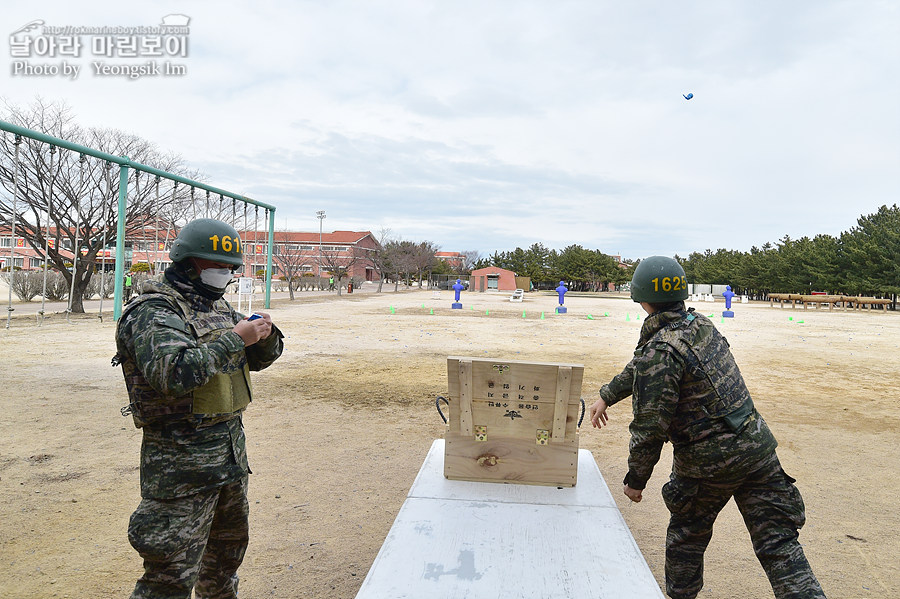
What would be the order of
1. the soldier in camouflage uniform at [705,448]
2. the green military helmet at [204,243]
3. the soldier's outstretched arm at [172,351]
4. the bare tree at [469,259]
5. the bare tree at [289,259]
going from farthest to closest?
the bare tree at [469,259] → the bare tree at [289,259] → the soldier in camouflage uniform at [705,448] → the green military helmet at [204,243] → the soldier's outstretched arm at [172,351]

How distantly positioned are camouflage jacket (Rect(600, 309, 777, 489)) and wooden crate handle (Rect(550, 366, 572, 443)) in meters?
0.46

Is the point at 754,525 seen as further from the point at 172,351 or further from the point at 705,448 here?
the point at 172,351

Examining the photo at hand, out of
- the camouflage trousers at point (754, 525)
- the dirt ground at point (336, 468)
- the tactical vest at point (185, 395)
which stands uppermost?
the tactical vest at point (185, 395)

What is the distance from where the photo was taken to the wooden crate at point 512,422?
9.74ft

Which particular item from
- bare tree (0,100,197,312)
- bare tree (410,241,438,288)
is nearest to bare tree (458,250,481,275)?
bare tree (410,241,438,288)

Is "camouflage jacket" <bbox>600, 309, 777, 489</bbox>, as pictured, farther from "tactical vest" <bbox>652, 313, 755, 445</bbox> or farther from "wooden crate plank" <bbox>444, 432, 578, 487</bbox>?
"wooden crate plank" <bbox>444, 432, 578, 487</bbox>

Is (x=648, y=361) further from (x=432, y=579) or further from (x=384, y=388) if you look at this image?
(x=384, y=388)

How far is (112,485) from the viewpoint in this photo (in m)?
4.12

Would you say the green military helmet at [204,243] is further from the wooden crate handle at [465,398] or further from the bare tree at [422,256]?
the bare tree at [422,256]

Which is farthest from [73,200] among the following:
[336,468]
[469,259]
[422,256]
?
[469,259]

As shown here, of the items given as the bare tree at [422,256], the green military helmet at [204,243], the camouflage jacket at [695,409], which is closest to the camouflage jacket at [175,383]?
the green military helmet at [204,243]

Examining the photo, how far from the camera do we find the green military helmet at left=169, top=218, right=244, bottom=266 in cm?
222

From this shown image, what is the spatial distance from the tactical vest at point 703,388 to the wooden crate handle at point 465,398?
1.01 meters

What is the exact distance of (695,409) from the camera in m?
2.46
